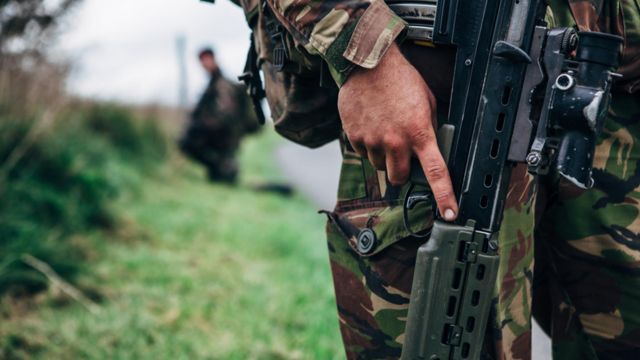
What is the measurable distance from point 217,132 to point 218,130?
4 centimetres

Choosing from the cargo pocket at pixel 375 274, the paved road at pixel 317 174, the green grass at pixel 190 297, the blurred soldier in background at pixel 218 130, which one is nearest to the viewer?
the cargo pocket at pixel 375 274

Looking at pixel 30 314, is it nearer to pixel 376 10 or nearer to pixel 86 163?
pixel 86 163

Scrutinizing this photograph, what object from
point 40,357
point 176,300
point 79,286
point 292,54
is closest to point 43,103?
point 79,286

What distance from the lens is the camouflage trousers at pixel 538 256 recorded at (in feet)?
4.04

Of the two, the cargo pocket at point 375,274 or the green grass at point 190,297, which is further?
the green grass at point 190,297

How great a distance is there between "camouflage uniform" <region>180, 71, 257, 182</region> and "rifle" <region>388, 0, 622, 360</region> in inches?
295

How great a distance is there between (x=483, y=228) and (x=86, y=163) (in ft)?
13.2

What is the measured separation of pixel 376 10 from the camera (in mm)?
1165

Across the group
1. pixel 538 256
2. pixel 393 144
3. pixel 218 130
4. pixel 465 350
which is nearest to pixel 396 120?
pixel 393 144

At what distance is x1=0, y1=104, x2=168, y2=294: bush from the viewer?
311cm

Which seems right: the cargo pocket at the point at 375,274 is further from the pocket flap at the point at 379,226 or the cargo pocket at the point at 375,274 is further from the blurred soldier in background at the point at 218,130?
the blurred soldier in background at the point at 218,130

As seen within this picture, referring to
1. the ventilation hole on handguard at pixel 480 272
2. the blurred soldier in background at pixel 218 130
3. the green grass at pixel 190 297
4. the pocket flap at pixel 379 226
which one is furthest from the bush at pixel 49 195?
the blurred soldier in background at pixel 218 130

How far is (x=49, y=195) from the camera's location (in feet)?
12.5

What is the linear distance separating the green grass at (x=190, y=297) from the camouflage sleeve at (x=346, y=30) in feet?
5.61
